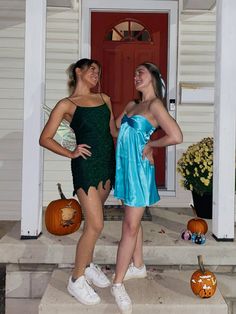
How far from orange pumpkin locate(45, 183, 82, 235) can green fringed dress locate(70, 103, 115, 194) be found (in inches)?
40.8

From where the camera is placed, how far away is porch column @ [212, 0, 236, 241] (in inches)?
168

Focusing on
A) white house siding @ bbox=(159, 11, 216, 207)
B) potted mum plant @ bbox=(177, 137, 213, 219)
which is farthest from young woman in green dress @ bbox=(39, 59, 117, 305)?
white house siding @ bbox=(159, 11, 216, 207)

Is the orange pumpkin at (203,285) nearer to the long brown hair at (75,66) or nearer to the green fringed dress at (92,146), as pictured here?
the green fringed dress at (92,146)

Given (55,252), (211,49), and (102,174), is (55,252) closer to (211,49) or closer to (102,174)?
(102,174)

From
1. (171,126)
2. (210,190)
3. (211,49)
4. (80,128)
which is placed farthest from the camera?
(211,49)

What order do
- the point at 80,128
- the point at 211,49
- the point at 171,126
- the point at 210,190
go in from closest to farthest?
1. the point at 171,126
2. the point at 80,128
3. the point at 210,190
4. the point at 211,49

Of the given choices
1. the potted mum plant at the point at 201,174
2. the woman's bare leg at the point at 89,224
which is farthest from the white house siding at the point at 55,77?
the woman's bare leg at the point at 89,224

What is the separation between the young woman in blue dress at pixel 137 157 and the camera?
A: 10.6 ft

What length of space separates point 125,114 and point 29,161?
130cm

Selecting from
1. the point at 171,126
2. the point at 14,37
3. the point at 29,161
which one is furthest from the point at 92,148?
the point at 14,37

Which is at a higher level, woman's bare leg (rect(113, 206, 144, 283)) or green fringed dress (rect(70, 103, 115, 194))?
green fringed dress (rect(70, 103, 115, 194))

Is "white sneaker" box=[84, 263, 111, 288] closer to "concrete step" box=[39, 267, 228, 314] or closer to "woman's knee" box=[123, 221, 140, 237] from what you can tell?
"concrete step" box=[39, 267, 228, 314]

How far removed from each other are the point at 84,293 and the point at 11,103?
13.0 feet

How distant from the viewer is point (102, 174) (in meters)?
Result: 3.39
